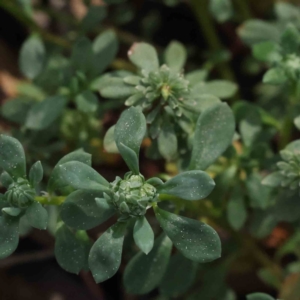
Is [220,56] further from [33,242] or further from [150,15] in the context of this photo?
[33,242]

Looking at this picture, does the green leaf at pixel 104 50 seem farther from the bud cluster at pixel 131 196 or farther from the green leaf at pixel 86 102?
the bud cluster at pixel 131 196

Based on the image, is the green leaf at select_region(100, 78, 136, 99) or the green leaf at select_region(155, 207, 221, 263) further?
the green leaf at select_region(100, 78, 136, 99)

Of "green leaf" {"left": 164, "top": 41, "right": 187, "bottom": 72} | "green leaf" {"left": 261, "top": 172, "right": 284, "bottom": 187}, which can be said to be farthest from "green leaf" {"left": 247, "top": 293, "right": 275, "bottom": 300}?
"green leaf" {"left": 164, "top": 41, "right": 187, "bottom": 72}

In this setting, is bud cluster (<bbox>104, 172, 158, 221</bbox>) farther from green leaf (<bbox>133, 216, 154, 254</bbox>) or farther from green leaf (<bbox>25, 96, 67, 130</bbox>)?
green leaf (<bbox>25, 96, 67, 130</bbox>)

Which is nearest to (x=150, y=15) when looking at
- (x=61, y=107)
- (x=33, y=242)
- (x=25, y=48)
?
(x=25, y=48)

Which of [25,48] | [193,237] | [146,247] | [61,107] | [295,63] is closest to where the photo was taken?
[146,247]

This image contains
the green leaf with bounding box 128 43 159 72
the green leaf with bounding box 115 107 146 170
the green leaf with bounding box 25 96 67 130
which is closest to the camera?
the green leaf with bounding box 115 107 146 170

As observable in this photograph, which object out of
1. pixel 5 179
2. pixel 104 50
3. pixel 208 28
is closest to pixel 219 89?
pixel 104 50

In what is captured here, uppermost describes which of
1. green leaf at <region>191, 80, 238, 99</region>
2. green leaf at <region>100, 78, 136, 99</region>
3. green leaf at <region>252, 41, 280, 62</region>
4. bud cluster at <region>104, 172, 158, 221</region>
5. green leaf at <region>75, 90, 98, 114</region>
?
green leaf at <region>252, 41, 280, 62</region>
